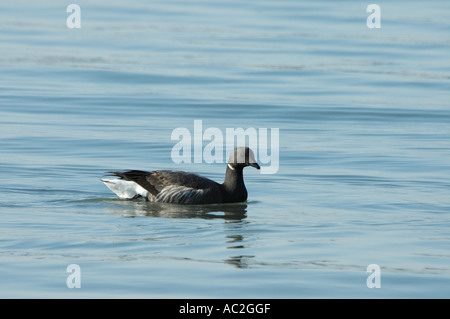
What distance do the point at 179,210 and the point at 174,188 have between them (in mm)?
552

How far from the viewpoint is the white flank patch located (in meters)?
15.4

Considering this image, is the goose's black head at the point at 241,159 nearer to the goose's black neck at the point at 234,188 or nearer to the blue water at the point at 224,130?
the goose's black neck at the point at 234,188

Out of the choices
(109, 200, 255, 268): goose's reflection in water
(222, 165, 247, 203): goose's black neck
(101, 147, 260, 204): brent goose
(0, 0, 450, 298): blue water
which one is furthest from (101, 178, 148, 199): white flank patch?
(222, 165, 247, 203): goose's black neck

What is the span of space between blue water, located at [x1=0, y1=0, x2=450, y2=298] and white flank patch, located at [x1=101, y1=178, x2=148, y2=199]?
283 millimetres

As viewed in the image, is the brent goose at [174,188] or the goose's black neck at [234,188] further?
the goose's black neck at [234,188]

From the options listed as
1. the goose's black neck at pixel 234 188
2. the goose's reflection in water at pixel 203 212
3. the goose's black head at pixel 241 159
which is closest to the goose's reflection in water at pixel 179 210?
the goose's reflection in water at pixel 203 212

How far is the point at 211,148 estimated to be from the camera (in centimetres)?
2009

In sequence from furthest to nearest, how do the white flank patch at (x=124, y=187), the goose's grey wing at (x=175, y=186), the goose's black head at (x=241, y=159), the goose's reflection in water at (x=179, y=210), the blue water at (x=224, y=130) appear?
the goose's black head at (x=241, y=159)
the white flank patch at (x=124, y=187)
the goose's grey wing at (x=175, y=186)
the goose's reflection in water at (x=179, y=210)
the blue water at (x=224, y=130)

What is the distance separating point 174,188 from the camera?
50.2 feet

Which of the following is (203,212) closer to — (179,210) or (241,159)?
(179,210)

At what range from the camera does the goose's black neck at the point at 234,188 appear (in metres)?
15.5

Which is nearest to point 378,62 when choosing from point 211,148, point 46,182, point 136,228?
point 211,148

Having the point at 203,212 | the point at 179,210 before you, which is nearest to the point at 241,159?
the point at 203,212

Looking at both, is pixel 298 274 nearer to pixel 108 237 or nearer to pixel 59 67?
pixel 108 237
